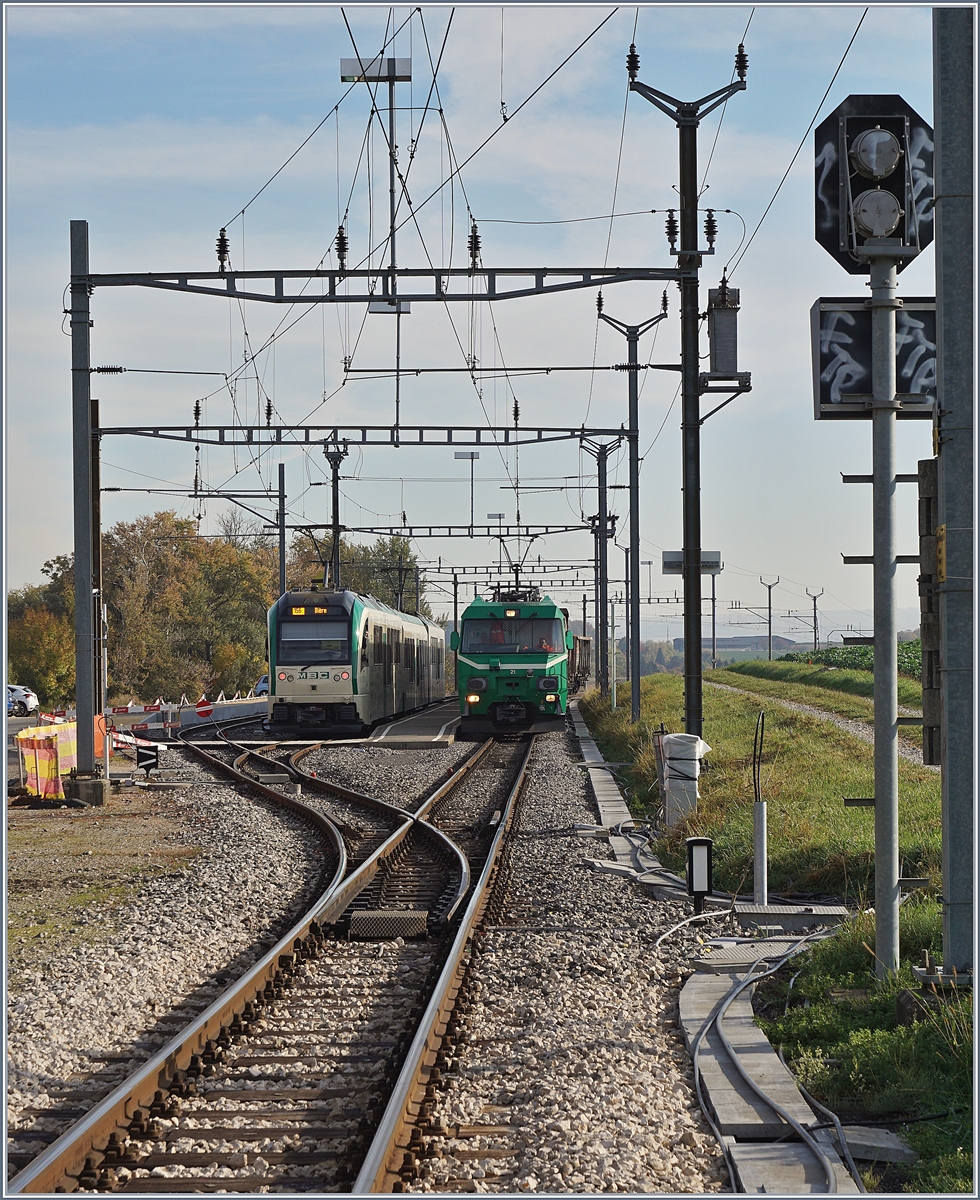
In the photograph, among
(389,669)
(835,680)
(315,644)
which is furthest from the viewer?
(835,680)

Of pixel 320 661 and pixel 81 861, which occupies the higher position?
pixel 320 661

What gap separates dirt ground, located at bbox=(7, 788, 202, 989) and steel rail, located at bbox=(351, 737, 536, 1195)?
275cm

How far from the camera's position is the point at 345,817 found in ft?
54.6

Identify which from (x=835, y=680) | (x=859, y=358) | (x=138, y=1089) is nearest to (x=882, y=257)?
(x=859, y=358)

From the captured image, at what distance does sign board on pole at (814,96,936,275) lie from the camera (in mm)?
6902

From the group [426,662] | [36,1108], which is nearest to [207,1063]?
[36,1108]

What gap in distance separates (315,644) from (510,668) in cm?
443

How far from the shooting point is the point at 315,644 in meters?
29.6

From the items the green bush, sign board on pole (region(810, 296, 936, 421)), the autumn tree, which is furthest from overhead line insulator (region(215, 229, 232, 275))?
the autumn tree

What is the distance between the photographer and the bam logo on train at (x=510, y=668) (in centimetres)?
2912

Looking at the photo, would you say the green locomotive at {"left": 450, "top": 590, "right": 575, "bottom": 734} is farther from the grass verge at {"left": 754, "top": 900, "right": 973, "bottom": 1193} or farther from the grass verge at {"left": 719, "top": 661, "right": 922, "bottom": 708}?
the grass verge at {"left": 754, "top": 900, "right": 973, "bottom": 1193}

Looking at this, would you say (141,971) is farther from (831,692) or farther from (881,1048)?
(831,692)

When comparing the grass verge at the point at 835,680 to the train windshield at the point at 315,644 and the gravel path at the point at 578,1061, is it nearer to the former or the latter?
the train windshield at the point at 315,644

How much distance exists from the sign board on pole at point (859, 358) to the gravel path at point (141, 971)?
16.4 ft
